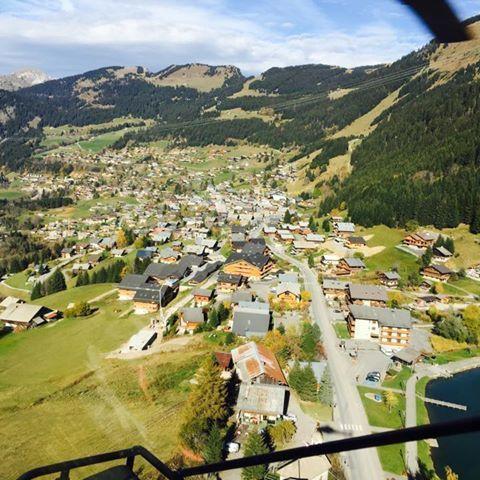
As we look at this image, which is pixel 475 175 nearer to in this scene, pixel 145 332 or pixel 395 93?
pixel 145 332

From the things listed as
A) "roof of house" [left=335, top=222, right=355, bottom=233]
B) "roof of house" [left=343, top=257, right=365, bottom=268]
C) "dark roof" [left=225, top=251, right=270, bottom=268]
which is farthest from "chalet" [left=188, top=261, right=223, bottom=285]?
"roof of house" [left=335, top=222, right=355, bottom=233]

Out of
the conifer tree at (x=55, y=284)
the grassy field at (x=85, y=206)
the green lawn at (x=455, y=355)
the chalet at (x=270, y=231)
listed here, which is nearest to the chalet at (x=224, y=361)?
the green lawn at (x=455, y=355)

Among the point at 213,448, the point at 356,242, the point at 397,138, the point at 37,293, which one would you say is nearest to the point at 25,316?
the point at 37,293

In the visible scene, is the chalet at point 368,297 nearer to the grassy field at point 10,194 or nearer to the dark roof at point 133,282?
the dark roof at point 133,282

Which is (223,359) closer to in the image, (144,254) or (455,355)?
(455,355)

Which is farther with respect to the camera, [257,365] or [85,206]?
[85,206]

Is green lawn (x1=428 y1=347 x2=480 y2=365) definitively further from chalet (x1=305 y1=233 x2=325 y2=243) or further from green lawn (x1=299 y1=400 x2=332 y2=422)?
chalet (x1=305 y1=233 x2=325 y2=243)
